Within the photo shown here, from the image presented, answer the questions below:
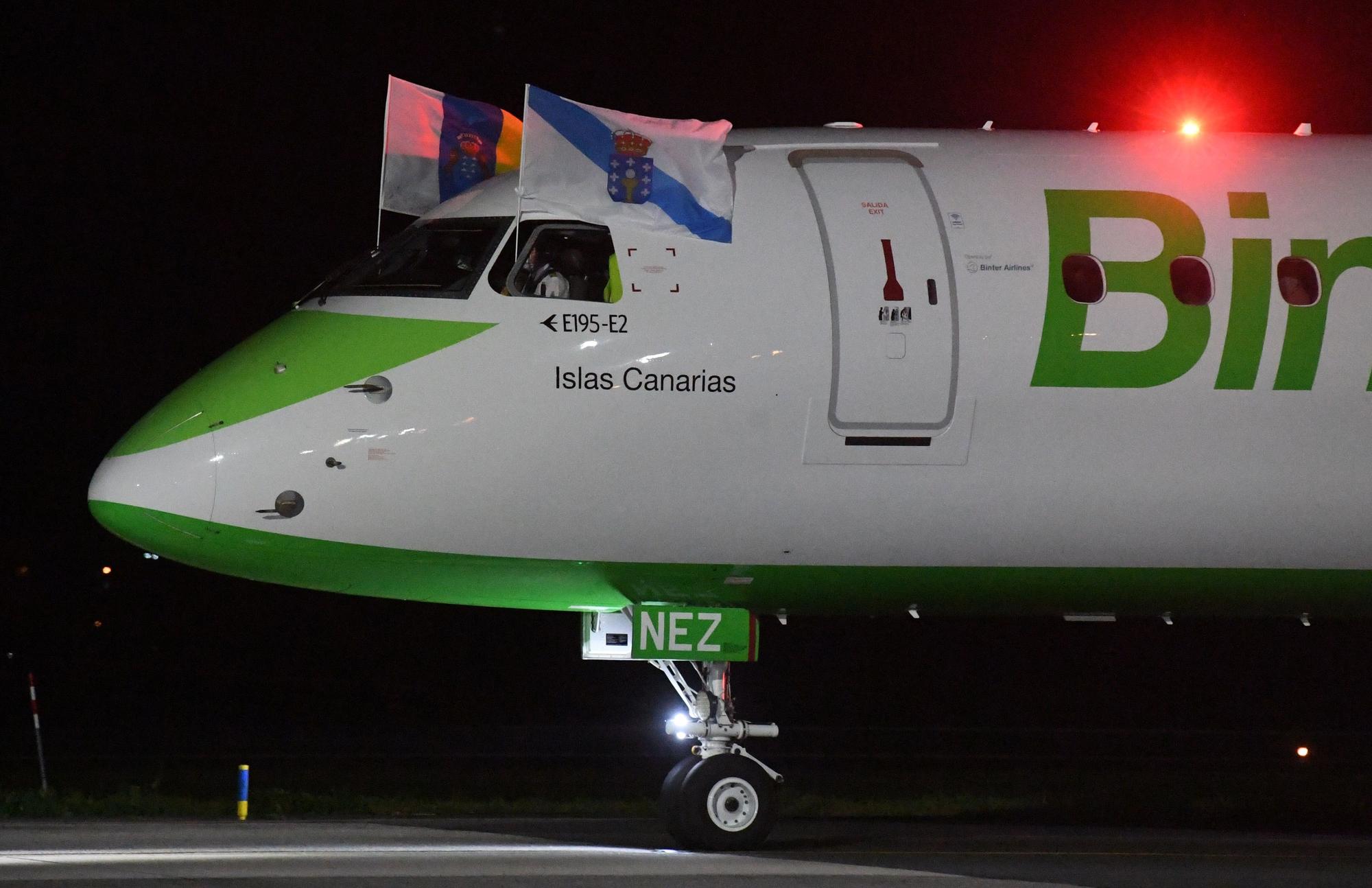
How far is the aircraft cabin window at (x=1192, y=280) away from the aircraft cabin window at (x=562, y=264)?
382 centimetres

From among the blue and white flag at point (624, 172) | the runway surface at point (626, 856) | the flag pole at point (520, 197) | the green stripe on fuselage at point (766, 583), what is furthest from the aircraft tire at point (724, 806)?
the flag pole at point (520, 197)

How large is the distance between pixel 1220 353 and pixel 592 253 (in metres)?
4.35

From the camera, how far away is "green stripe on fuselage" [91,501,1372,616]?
430 inches

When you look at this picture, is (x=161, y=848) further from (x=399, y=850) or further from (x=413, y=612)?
(x=413, y=612)

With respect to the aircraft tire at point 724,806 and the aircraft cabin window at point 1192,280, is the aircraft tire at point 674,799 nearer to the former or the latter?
the aircraft tire at point 724,806

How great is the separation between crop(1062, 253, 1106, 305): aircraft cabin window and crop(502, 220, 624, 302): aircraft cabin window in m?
3.06

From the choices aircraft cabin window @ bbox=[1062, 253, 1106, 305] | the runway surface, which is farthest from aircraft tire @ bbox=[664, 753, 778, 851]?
aircraft cabin window @ bbox=[1062, 253, 1106, 305]

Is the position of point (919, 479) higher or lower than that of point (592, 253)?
lower

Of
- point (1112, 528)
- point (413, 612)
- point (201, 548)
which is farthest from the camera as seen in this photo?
point (413, 612)

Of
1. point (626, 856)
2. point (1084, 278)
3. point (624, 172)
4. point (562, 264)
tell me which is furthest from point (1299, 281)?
point (626, 856)

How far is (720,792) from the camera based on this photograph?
1165 cm

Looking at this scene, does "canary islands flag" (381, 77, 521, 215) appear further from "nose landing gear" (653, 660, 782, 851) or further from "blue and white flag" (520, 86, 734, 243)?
"nose landing gear" (653, 660, 782, 851)

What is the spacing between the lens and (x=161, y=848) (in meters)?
11.9

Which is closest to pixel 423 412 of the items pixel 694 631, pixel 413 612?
pixel 694 631
